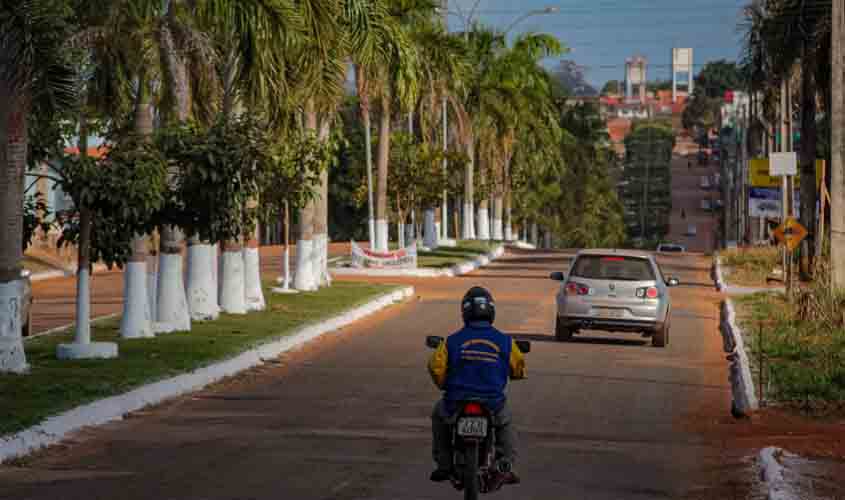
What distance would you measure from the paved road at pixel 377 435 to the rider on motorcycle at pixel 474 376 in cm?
115

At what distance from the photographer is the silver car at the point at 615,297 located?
26.9 metres

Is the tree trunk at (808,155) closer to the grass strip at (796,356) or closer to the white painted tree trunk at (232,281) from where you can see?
the grass strip at (796,356)

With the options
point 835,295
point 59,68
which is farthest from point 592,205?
point 59,68

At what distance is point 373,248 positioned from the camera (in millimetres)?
53906

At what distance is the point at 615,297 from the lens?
26938 millimetres

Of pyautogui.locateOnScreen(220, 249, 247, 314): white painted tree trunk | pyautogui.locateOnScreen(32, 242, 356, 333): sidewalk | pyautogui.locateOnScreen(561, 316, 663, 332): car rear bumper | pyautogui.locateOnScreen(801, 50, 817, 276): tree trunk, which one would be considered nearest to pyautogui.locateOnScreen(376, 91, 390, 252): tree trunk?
pyautogui.locateOnScreen(32, 242, 356, 333): sidewalk

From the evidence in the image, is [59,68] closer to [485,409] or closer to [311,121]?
[485,409]

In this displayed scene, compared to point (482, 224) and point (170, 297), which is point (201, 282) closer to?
point (170, 297)

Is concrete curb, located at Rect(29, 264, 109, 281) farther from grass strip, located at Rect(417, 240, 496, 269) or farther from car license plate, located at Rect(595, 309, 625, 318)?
car license plate, located at Rect(595, 309, 625, 318)

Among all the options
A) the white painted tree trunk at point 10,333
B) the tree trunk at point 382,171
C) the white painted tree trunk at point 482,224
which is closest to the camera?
the white painted tree trunk at point 10,333

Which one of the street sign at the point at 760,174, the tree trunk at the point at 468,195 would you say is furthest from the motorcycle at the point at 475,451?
the tree trunk at the point at 468,195

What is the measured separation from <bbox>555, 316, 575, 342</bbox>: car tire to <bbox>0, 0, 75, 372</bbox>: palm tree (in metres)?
11.0

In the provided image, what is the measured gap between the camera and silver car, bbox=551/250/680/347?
2686 centimetres

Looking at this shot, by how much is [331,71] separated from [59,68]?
1436cm
